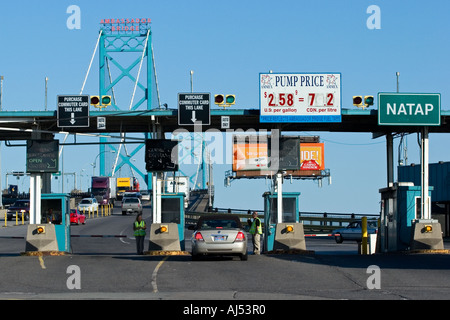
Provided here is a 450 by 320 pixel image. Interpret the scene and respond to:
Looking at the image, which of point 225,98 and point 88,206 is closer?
point 225,98

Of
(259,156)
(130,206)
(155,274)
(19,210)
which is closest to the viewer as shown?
(155,274)

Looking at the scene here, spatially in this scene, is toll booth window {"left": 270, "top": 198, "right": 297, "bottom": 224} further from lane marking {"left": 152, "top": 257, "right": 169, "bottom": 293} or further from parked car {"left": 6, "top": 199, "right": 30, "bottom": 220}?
parked car {"left": 6, "top": 199, "right": 30, "bottom": 220}

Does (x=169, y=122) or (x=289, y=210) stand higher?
(x=169, y=122)

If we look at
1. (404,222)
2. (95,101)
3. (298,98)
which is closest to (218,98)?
(298,98)

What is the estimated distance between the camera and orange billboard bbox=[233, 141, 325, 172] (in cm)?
9369

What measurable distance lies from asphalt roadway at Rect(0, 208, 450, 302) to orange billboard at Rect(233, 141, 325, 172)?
Result: 60755 mm

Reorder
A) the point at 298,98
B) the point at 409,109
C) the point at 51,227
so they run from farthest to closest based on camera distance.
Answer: the point at 298,98 → the point at 51,227 → the point at 409,109

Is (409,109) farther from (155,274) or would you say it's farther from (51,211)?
(51,211)

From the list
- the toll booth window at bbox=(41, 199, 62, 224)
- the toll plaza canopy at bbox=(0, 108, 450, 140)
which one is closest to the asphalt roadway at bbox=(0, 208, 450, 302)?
the toll booth window at bbox=(41, 199, 62, 224)

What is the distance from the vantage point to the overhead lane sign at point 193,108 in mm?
30447

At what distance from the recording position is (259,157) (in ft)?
315

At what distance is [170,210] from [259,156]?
65.3 meters
